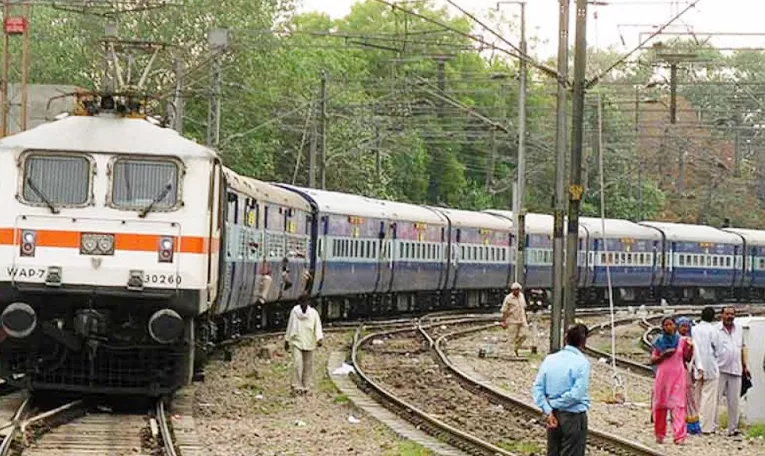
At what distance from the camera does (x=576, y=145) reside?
21.7 metres

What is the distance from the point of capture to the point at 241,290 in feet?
79.6

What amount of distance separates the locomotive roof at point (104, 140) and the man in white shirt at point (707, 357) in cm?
584

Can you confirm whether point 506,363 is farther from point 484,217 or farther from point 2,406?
point 484,217

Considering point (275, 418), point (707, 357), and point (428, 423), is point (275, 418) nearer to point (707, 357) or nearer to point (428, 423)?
point (428, 423)

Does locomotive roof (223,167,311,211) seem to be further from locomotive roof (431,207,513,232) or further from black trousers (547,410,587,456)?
locomotive roof (431,207,513,232)

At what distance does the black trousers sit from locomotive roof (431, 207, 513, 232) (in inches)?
1296

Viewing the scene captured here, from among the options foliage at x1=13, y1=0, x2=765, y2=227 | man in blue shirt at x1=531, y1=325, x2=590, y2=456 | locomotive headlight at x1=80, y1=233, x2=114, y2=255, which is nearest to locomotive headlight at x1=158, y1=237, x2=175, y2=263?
locomotive headlight at x1=80, y1=233, x2=114, y2=255

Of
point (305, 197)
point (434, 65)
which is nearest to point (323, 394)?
point (305, 197)

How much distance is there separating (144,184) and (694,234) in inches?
1742

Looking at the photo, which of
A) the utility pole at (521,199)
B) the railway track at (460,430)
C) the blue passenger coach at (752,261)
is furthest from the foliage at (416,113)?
the railway track at (460,430)

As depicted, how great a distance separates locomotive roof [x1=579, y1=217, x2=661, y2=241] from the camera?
170 feet

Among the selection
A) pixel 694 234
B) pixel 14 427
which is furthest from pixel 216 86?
pixel 694 234

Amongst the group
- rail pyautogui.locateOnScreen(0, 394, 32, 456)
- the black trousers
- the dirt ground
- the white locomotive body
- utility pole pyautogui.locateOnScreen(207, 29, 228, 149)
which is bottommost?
the dirt ground

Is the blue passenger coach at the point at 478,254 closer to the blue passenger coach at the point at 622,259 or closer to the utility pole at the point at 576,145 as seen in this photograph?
the blue passenger coach at the point at 622,259
